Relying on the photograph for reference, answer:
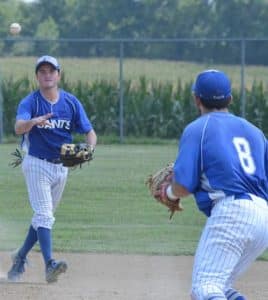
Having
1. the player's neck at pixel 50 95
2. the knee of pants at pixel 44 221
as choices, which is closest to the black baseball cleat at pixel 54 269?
the knee of pants at pixel 44 221

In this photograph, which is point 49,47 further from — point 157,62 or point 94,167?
point 94,167

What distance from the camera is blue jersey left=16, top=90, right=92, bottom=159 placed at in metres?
8.27

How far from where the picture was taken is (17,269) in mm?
8422

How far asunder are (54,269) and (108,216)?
4856mm

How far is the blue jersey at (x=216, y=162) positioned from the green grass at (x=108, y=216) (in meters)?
4.48

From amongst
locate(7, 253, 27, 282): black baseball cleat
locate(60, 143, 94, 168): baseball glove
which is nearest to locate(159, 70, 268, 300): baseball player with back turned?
locate(60, 143, 94, 168): baseball glove

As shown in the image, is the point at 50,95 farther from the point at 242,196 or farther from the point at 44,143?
the point at 242,196

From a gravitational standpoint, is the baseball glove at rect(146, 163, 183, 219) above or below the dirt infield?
above

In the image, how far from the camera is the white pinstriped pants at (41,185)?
8172 mm

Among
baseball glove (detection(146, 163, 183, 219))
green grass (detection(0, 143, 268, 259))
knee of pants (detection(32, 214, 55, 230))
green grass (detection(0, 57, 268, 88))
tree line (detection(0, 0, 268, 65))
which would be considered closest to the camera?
baseball glove (detection(146, 163, 183, 219))

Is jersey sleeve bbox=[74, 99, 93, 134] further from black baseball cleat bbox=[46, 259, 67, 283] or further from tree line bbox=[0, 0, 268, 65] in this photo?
tree line bbox=[0, 0, 268, 65]

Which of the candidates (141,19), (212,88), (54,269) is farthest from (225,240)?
(141,19)

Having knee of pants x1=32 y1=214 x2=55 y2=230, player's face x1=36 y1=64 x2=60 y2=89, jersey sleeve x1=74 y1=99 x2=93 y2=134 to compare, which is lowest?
knee of pants x1=32 y1=214 x2=55 y2=230

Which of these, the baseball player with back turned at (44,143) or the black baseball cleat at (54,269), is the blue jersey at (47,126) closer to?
the baseball player with back turned at (44,143)
